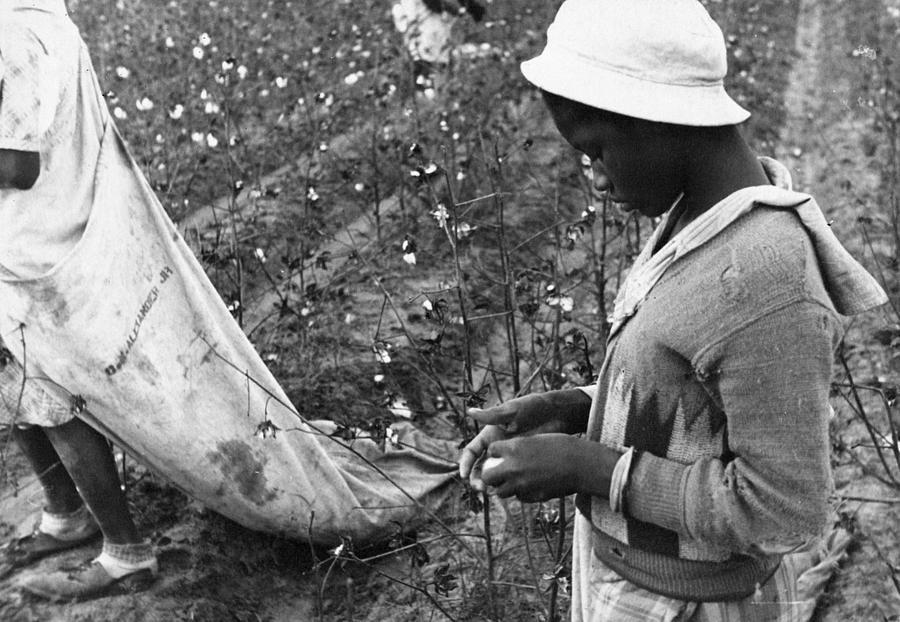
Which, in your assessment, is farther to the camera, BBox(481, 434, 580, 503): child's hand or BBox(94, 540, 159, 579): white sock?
BBox(94, 540, 159, 579): white sock

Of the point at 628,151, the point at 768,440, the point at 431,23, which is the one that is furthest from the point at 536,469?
the point at 431,23

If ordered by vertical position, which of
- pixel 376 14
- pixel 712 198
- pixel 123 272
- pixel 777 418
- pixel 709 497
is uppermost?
pixel 712 198

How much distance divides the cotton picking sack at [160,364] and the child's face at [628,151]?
123 cm

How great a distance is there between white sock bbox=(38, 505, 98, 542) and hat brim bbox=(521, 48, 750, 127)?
216cm

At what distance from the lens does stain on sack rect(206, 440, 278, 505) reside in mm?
2535

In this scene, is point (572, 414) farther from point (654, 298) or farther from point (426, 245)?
point (426, 245)

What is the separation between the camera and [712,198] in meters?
1.22

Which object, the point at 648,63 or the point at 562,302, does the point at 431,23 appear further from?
the point at 648,63

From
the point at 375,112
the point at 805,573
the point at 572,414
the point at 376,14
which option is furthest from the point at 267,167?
the point at 572,414

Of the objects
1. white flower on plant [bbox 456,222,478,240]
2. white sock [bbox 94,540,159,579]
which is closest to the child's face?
white flower on plant [bbox 456,222,478,240]

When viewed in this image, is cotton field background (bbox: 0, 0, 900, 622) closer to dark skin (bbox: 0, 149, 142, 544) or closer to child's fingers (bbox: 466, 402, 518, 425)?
dark skin (bbox: 0, 149, 142, 544)

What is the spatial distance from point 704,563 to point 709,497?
0.15m

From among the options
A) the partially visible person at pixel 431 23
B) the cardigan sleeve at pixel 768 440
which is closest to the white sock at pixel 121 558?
the cardigan sleeve at pixel 768 440

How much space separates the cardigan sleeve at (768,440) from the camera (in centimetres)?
110
